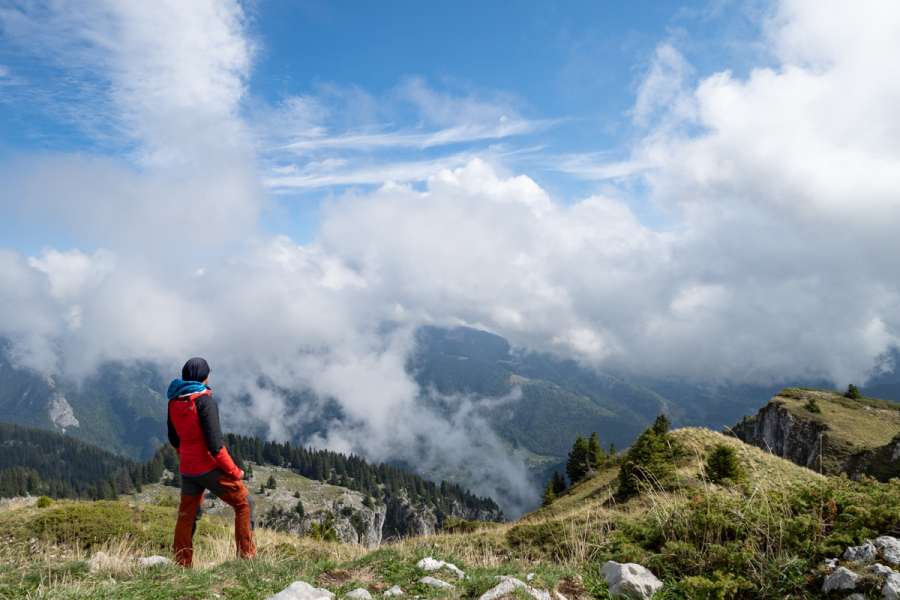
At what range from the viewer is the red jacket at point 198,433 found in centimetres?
840

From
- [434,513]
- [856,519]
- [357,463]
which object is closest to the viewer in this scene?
[856,519]

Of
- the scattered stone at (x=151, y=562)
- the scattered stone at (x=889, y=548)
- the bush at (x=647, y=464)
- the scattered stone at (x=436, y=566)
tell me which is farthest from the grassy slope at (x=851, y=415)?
the scattered stone at (x=151, y=562)

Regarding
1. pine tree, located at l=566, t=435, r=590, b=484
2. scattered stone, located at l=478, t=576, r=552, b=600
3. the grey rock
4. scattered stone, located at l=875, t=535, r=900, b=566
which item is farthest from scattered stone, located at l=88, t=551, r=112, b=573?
pine tree, located at l=566, t=435, r=590, b=484

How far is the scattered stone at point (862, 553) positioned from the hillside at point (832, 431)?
4404cm

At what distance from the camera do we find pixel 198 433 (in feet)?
28.1

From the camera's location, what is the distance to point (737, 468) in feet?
67.8

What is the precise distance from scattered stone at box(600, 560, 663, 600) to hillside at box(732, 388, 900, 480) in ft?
148

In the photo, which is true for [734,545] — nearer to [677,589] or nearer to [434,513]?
[677,589]

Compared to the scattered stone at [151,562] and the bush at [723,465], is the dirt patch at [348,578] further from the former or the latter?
the bush at [723,465]

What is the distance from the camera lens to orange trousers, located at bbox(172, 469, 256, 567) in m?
8.59

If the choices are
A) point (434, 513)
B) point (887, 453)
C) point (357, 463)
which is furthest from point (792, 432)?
point (357, 463)

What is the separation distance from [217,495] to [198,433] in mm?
1165

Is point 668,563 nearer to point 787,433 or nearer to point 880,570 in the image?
point 880,570

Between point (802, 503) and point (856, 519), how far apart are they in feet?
2.91
